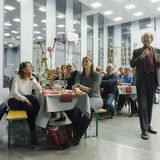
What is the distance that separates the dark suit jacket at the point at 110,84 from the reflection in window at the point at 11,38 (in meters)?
4.16

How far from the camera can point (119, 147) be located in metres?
A: 2.20

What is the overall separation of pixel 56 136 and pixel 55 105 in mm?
395

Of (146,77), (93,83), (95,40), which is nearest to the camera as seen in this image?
(93,83)

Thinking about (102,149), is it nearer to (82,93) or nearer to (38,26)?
(82,93)

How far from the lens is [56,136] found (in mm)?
2135

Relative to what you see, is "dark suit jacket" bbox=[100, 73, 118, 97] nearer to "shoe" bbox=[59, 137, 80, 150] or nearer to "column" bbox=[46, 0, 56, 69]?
"shoe" bbox=[59, 137, 80, 150]

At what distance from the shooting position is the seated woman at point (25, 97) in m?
2.37

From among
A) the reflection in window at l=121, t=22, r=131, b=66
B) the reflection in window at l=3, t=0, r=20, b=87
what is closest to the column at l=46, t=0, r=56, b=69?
the reflection in window at l=3, t=0, r=20, b=87

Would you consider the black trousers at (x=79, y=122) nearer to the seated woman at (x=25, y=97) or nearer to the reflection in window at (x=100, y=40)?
the seated woman at (x=25, y=97)

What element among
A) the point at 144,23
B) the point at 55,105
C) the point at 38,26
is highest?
the point at 144,23

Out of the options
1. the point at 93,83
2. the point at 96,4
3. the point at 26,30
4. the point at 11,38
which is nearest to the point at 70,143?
the point at 93,83

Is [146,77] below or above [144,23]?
below

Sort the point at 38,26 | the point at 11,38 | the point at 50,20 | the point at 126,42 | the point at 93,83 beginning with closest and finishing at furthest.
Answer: the point at 93,83 → the point at 11,38 → the point at 38,26 → the point at 50,20 → the point at 126,42

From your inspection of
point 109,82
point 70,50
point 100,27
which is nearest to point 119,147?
point 109,82
